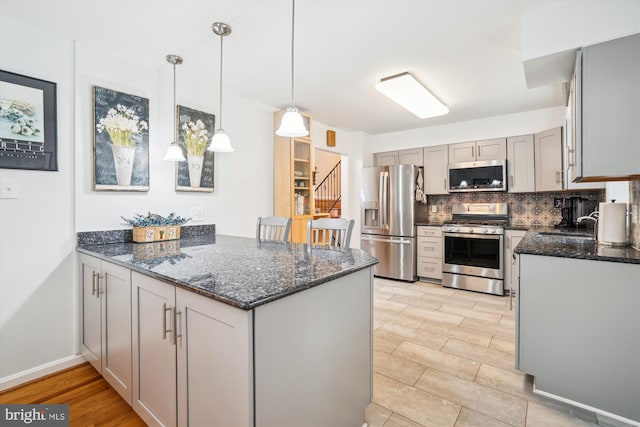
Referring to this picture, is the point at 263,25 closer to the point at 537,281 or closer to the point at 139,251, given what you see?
the point at 139,251

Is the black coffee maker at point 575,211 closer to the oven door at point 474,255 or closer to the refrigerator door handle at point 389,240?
the oven door at point 474,255

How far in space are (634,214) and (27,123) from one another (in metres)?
4.14

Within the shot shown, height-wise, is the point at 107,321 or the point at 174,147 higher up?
the point at 174,147

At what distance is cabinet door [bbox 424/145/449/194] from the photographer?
470cm

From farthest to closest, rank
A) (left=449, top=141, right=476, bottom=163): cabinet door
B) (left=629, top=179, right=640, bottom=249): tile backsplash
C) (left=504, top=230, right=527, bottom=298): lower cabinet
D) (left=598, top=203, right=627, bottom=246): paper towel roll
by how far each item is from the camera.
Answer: (left=449, top=141, right=476, bottom=163): cabinet door → (left=504, top=230, right=527, bottom=298): lower cabinet → (left=598, top=203, right=627, bottom=246): paper towel roll → (left=629, top=179, right=640, bottom=249): tile backsplash

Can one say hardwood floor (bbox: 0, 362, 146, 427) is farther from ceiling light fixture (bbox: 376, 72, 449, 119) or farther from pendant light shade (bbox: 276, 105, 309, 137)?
ceiling light fixture (bbox: 376, 72, 449, 119)

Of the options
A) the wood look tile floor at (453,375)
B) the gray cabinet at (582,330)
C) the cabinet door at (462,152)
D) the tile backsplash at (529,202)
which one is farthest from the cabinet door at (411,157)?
the gray cabinet at (582,330)

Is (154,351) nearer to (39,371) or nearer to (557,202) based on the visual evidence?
(39,371)

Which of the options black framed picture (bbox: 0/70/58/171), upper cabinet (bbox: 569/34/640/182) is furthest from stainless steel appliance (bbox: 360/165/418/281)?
black framed picture (bbox: 0/70/58/171)

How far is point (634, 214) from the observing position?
2057 millimetres

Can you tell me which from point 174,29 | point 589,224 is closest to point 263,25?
→ point 174,29

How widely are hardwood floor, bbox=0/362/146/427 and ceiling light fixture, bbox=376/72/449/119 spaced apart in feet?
10.7

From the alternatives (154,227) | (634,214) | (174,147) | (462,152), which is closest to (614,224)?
(634,214)

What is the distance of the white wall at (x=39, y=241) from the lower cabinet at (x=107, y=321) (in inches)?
5.7
